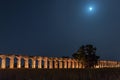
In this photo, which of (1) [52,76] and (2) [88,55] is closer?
(1) [52,76]

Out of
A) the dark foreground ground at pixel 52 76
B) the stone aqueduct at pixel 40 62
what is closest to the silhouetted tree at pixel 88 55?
the stone aqueduct at pixel 40 62

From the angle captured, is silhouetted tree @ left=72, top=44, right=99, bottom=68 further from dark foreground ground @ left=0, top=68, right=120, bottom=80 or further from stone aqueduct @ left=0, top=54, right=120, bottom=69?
dark foreground ground @ left=0, top=68, right=120, bottom=80

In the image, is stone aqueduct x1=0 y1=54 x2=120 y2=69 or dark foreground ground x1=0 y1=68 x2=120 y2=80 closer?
dark foreground ground x1=0 y1=68 x2=120 y2=80

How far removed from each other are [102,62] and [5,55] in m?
82.1

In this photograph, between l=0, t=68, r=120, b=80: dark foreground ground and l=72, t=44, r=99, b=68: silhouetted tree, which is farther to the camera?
l=72, t=44, r=99, b=68: silhouetted tree

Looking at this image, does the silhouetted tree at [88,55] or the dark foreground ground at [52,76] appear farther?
the silhouetted tree at [88,55]

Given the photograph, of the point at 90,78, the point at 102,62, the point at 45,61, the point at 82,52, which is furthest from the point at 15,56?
the point at 102,62

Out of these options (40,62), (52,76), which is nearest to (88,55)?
(40,62)

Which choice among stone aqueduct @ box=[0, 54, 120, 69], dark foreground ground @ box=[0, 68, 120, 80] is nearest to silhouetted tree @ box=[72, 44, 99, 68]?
stone aqueduct @ box=[0, 54, 120, 69]

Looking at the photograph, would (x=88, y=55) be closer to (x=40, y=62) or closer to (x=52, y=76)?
(x=40, y=62)

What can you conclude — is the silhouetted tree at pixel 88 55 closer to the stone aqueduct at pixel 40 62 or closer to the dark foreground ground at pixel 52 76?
the stone aqueduct at pixel 40 62

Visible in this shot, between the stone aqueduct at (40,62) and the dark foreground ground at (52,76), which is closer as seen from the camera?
the dark foreground ground at (52,76)

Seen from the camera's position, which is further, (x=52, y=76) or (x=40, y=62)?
(x=40, y=62)

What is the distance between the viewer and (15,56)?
7356 cm
